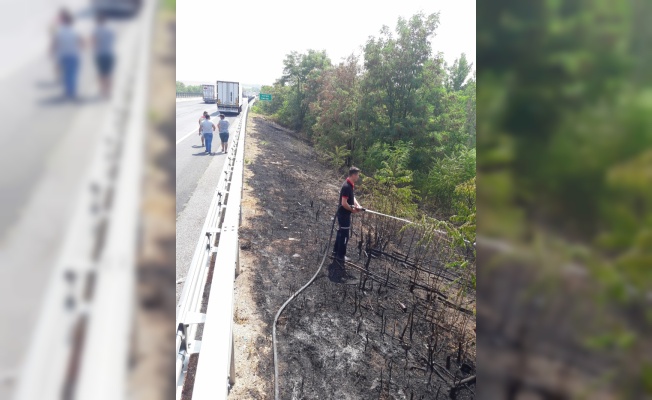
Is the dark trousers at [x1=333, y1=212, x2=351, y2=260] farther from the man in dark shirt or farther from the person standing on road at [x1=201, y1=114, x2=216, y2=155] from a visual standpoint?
the person standing on road at [x1=201, y1=114, x2=216, y2=155]

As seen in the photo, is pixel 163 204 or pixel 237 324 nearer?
pixel 163 204

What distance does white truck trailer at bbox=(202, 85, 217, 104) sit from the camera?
54.2m

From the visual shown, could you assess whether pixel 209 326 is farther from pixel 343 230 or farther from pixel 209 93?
pixel 209 93

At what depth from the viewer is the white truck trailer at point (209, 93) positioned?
54.2m

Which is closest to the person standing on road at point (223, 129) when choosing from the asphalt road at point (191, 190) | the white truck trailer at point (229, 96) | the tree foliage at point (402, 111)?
the asphalt road at point (191, 190)

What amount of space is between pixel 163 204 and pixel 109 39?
31cm

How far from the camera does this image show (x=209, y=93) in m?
54.6

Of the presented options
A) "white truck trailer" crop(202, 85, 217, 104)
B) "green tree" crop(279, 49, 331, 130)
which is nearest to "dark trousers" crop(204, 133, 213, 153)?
"green tree" crop(279, 49, 331, 130)

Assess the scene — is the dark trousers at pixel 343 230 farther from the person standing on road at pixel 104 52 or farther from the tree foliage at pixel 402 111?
the tree foliage at pixel 402 111

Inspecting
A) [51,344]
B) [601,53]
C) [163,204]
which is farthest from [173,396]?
[601,53]

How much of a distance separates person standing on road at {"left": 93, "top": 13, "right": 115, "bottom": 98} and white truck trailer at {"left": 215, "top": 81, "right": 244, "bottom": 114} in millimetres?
36473

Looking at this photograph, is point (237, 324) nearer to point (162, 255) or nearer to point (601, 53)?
point (162, 255)

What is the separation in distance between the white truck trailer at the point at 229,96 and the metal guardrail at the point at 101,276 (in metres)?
36.5

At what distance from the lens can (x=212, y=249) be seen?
180 inches
